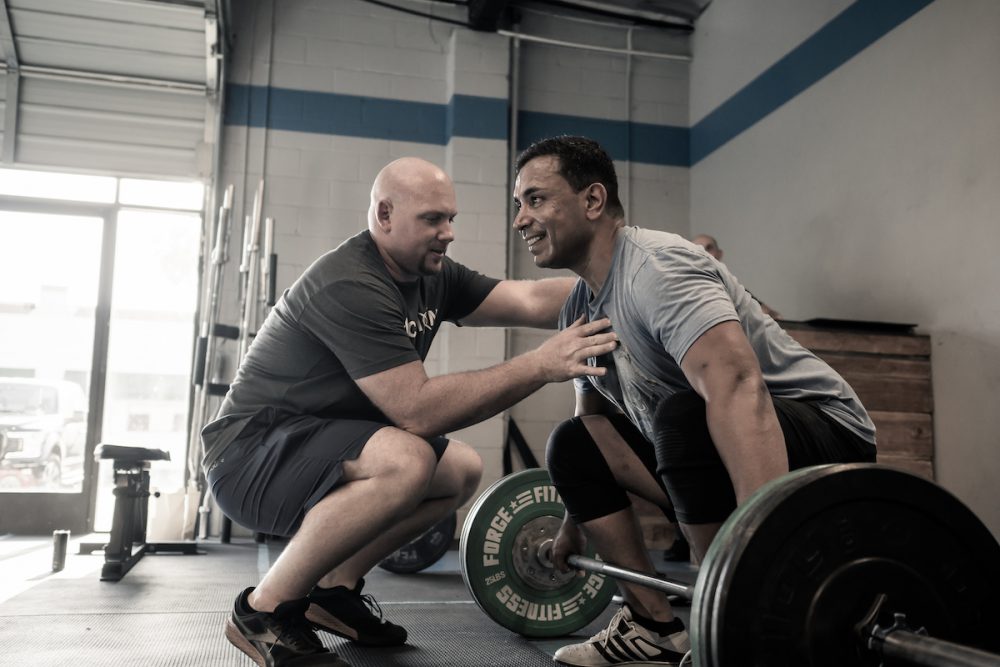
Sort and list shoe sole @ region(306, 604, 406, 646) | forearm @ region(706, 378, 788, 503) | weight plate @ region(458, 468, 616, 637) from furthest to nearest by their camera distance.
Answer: weight plate @ region(458, 468, 616, 637) → shoe sole @ region(306, 604, 406, 646) → forearm @ region(706, 378, 788, 503)

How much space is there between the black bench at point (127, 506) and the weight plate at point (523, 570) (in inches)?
62.6

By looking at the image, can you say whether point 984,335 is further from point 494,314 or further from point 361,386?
point 361,386

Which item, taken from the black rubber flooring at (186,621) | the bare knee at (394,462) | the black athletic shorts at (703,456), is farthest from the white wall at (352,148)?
the black athletic shorts at (703,456)

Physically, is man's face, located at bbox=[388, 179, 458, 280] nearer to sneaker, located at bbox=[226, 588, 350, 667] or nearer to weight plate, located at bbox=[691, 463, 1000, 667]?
sneaker, located at bbox=[226, 588, 350, 667]

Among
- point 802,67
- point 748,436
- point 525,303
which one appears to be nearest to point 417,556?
point 525,303

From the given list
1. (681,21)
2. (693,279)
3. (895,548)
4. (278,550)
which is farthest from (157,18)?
(895,548)

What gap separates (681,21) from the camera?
5367mm

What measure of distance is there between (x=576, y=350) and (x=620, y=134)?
3.85 metres

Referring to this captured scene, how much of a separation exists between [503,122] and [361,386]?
3346mm

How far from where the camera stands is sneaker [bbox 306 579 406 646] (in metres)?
1.96

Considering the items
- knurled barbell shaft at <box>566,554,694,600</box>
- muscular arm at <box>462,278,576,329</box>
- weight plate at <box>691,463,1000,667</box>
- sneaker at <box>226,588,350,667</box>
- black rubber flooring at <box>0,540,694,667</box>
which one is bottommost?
black rubber flooring at <box>0,540,694,667</box>

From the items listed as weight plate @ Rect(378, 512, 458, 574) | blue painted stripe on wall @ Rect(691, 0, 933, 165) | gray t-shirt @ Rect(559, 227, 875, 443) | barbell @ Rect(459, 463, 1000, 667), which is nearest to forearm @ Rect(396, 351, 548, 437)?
gray t-shirt @ Rect(559, 227, 875, 443)

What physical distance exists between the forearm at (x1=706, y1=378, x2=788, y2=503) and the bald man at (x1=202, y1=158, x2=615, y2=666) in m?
0.36

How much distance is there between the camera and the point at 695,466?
136cm
